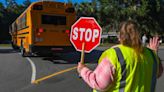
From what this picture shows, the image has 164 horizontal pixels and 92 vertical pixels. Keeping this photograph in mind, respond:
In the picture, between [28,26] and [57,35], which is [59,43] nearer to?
[57,35]

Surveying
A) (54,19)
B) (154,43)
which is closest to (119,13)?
(54,19)

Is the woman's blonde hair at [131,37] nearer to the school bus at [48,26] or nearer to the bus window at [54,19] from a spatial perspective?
the school bus at [48,26]

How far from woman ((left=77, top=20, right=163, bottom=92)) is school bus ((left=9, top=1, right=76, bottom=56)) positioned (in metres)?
18.1

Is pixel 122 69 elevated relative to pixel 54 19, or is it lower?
elevated

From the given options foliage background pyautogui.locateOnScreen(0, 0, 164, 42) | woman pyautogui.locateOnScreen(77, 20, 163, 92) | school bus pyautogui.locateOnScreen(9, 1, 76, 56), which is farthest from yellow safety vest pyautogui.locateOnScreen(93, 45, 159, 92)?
foliage background pyautogui.locateOnScreen(0, 0, 164, 42)

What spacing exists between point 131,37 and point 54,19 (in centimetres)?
1910

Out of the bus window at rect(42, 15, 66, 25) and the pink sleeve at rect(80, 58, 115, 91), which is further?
the bus window at rect(42, 15, 66, 25)

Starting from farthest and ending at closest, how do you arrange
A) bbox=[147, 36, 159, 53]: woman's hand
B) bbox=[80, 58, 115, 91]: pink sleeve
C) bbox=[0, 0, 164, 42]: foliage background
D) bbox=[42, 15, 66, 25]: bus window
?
1. bbox=[0, 0, 164, 42]: foliage background
2. bbox=[42, 15, 66, 25]: bus window
3. bbox=[147, 36, 159, 53]: woman's hand
4. bbox=[80, 58, 115, 91]: pink sleeve

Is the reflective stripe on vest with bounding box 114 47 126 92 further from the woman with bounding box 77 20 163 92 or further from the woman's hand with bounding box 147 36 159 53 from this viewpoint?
the woman's hand with bounding box 147 36 159 53

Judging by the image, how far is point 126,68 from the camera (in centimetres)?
388

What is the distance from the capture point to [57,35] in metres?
22.7

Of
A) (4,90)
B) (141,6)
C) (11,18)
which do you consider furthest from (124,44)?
(11,18)

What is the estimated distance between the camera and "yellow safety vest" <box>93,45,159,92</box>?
3.87 metres

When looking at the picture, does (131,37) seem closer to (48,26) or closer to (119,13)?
(48,26)
